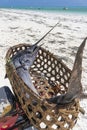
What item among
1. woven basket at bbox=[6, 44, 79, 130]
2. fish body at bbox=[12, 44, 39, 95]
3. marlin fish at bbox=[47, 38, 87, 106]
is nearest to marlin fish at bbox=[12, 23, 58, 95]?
fish body at bbox=[12, 44, 39, 95]

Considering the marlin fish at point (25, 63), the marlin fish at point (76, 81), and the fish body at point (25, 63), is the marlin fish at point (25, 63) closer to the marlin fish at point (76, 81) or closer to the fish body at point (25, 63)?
the fish body at point (25, 63)

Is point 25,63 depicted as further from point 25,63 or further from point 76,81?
point 76,81

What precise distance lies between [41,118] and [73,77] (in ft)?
1.94

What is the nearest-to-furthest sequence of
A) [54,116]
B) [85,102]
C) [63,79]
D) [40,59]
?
[54,116] < [63,79] < [40,59] < [85,102]

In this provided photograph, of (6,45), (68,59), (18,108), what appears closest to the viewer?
(18,108)

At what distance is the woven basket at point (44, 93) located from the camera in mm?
2875

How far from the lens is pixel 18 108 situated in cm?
340

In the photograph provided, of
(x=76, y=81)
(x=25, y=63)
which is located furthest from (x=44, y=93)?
(x=76, y=81)

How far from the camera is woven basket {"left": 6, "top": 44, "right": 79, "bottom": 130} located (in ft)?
9.43

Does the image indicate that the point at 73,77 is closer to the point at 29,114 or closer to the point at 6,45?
the point at 29,114

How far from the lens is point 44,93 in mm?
3986

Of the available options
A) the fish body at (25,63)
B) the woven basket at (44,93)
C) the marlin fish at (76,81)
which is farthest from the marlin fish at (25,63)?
the marlin fish at (76,81)

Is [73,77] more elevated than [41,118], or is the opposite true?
[73,77]

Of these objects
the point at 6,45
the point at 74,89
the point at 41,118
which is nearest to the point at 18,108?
the point at 41,118
